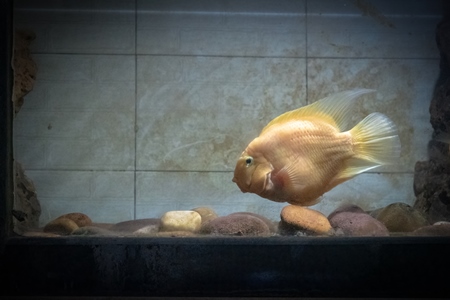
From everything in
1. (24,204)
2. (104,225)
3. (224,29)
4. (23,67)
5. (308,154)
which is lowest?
(104,225)

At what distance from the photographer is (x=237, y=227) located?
217 centimetres

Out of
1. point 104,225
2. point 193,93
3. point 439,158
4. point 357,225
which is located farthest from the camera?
point 193,93

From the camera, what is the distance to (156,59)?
2.95 meters

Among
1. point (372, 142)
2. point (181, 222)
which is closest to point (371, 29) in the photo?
point (372, 142)

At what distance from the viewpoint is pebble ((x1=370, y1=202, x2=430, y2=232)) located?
238 centimetres

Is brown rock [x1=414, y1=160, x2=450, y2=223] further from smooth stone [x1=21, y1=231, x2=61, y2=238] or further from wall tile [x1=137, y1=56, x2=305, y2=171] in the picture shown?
smooth stone [x1=21, y1=231, x2=61, y2=238]

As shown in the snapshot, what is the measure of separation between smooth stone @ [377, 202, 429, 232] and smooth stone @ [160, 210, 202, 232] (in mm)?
903

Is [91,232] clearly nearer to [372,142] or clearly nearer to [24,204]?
[24,204]

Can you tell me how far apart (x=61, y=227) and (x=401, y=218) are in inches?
63.2

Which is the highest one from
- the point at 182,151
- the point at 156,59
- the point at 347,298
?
the point at 156,59

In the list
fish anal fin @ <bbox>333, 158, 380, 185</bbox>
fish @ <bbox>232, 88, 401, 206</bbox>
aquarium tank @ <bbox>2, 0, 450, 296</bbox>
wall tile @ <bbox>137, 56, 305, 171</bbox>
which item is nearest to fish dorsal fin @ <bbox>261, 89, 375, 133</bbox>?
fish @ <bbox>232, 88, 401, 206</bbox>

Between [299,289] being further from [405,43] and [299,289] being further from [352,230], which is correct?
[405,43]

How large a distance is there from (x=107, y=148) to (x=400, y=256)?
173cm

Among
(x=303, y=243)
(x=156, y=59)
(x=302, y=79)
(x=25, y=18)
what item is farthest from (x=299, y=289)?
(x=25, y=18)
